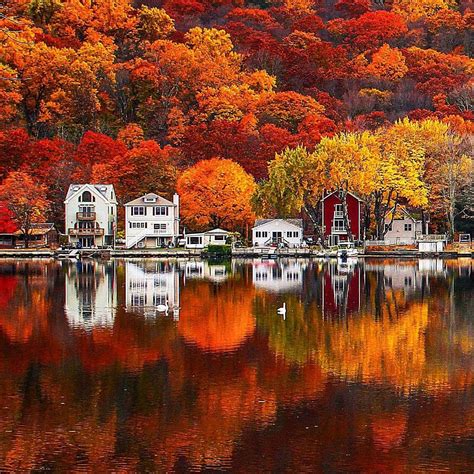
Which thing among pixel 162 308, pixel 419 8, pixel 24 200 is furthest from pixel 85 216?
pixel 419 8

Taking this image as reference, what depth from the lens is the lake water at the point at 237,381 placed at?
16.5 meters

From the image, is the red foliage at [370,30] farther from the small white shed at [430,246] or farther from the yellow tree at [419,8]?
the small white shed at [430,246]

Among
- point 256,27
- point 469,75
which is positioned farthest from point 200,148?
point 256,27

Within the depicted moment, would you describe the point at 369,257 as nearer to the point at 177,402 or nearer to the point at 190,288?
the point at 190,288

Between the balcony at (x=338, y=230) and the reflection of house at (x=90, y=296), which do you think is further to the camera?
the balcony at (x=338, y=230)

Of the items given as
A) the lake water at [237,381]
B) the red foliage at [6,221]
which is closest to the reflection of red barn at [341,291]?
the lake water at [237,381]

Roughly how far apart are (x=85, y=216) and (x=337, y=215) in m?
20.6

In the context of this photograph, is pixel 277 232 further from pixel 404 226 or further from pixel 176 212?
pixel 404 226

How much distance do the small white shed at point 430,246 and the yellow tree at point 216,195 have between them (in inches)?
565

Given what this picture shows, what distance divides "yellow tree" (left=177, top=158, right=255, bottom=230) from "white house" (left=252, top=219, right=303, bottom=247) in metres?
1.61

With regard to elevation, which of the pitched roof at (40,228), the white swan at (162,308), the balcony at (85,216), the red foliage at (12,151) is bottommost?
the white swan at (162,308)

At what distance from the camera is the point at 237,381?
21969 mm

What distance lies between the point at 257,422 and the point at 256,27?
5318 inches

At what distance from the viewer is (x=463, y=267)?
60.7 m
